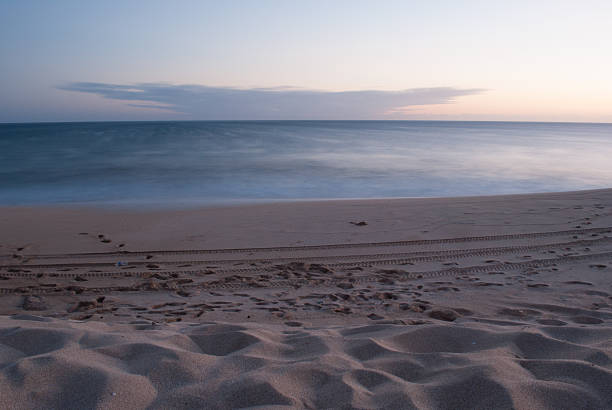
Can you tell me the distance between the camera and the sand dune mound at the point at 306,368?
6.43 ft

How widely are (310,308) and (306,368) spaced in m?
1.86

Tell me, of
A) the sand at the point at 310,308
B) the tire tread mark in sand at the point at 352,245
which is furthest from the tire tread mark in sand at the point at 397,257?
the tire tread mark in sand at the point at 352,245

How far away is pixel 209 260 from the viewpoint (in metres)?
6.00

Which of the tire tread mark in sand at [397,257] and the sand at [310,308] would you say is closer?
the sand at [310,308]

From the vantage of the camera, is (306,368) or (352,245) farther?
(352,245)

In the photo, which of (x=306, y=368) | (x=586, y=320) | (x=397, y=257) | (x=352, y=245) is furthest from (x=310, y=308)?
(x=352, y=245)

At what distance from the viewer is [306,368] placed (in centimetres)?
228

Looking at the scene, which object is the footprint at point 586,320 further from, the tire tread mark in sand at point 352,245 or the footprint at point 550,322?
the tire tread mark in sand at point 352,245

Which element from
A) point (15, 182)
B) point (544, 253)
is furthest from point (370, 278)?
point (15, 182)

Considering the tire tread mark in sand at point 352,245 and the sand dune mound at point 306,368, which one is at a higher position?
the sand dune mound at point 306,368

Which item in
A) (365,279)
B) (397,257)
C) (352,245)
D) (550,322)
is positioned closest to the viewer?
(550,322)

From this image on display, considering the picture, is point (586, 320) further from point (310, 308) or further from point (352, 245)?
point (352, 245)

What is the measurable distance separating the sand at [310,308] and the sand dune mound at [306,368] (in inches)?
0.5

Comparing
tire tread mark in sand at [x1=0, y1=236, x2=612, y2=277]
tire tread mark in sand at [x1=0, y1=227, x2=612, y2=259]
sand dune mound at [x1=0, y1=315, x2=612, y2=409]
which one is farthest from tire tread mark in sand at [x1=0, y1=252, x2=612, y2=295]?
sand dune mound at [x1=0, y1=315, x2=612, y2=409]
